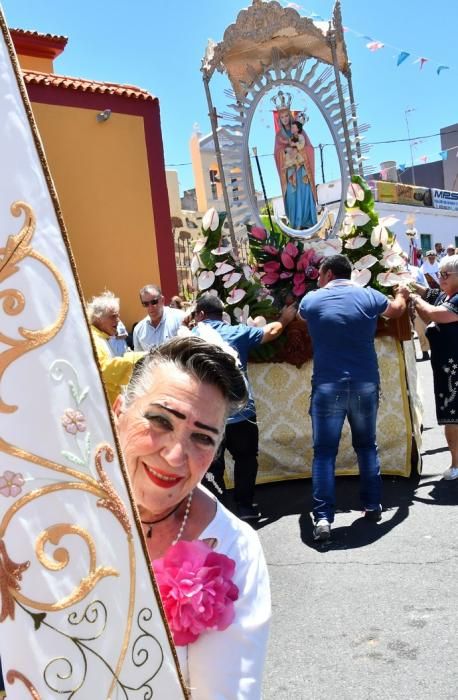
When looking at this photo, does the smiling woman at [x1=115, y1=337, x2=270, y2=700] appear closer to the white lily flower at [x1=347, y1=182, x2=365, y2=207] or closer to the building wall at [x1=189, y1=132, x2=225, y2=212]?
the white lily flower at [x1=347, y1=182, x2=365, y2=207]

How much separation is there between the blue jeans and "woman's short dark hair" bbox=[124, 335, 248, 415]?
2.78m

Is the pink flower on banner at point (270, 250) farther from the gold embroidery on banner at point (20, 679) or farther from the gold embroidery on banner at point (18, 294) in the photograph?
the gold embroidery on banner at point (20, 679)

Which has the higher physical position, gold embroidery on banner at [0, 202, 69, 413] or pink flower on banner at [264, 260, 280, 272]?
gold embroidery on banner at [0, 202, 69, 413]

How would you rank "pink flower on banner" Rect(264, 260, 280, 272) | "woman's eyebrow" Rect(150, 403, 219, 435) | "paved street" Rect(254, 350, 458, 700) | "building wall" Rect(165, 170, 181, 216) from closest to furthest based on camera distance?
1. "woman's eyebrow" Rect(150, 403, 219, 435)
2. "paved street" Rect(254, 350, 458, 700)
3. "pink flower on banner" Rect(264, 260, 280, 272)
4. "building wall" Rect(165, 170, 181, 216)

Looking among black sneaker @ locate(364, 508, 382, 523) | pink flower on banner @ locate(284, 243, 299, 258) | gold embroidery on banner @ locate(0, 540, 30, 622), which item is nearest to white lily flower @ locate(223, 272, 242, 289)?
pink flower on banner @ locate(284, 243, 299, 258)

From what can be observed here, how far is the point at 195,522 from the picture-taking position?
53.5 inches

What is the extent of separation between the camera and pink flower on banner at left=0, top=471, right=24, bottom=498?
0.75 m

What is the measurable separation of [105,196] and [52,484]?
10796mm

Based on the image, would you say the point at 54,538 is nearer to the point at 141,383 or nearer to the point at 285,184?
the point at 141,383

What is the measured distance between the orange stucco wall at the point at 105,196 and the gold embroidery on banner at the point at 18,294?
998cm

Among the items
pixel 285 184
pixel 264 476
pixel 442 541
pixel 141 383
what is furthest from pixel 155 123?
pixel 141 383

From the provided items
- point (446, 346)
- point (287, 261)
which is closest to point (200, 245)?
point (287, 261)

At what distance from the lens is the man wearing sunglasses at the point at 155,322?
571cm

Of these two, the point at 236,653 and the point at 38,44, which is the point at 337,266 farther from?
the point at 38,44
